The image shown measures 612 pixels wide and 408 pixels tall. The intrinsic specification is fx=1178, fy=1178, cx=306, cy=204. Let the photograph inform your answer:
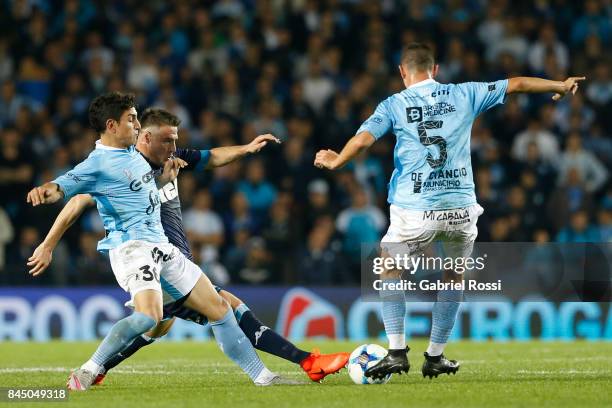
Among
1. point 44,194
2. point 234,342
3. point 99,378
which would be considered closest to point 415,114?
point 234,342

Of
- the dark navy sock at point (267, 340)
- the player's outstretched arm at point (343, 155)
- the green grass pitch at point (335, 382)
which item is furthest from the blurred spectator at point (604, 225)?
the dark navy sock at point (267, 340)

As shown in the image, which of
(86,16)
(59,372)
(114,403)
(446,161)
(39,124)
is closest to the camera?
(114,403)

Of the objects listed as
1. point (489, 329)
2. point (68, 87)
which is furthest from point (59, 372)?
point (68, 87)

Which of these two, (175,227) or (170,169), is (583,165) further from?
(170,169)

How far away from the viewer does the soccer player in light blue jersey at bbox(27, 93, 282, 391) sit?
804 centimetres

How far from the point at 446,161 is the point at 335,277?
699 cm

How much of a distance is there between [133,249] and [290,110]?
1002 cm

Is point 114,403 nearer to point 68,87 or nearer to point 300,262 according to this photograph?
point 300,262

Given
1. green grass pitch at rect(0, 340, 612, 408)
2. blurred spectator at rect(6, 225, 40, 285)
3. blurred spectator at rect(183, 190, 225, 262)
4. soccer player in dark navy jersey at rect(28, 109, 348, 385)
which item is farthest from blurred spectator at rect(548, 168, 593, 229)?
soccer player in dark navy jersey at rect(28, 109, 348, 385)

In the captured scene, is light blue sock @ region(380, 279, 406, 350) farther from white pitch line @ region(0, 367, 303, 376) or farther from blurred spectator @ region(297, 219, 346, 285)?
blurred spectator @ region(297, 219, 346, 285)

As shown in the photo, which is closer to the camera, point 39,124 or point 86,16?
point 39,124

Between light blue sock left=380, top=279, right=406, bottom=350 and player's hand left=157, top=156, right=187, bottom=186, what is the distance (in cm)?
179

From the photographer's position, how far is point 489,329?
50.0ft

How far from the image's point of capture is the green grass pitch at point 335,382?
7.43m
